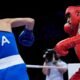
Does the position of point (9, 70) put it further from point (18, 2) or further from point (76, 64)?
point (18, 2)

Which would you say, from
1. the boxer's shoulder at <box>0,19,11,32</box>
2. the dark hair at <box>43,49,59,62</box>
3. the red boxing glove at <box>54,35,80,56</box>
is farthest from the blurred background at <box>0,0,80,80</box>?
the boxer's shoulder at <box>0,19,11,32</box>

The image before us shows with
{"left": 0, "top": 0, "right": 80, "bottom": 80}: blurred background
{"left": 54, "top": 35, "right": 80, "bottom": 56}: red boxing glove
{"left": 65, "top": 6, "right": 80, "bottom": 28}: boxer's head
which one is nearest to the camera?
{"left": 54, "top": 35, "right": 80, "bottom": 56}: red boxing glove

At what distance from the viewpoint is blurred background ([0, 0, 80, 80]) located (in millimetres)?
2357

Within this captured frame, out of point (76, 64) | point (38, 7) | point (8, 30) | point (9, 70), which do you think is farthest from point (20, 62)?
point (38, 7)

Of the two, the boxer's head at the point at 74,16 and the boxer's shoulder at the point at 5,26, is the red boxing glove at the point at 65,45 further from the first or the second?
the boxer's shoulder at the point at 5,26

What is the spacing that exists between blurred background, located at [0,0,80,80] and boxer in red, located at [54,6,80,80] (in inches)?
12.3

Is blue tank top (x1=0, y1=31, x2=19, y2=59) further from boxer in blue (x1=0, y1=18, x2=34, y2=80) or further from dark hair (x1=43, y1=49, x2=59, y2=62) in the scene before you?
dark hair (x1=43, y1=49, x2=59, y2=62)

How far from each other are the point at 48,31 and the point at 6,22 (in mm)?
872

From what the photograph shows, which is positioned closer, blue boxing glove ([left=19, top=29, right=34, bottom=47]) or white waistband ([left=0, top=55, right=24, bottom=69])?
white waistband ([left=0, top=55, right=24, bottom=69])

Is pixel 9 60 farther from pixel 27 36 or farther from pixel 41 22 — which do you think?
pixel 41 22

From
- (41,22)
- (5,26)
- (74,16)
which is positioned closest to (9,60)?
(5,26)

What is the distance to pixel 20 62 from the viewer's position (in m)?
1.42


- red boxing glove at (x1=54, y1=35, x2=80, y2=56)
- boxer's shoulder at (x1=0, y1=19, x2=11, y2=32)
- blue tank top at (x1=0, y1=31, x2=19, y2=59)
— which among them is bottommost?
red boxing glove at (x1=54, y1=35, x2=80, y2=56)

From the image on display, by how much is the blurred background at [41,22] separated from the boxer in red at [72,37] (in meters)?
0.31
